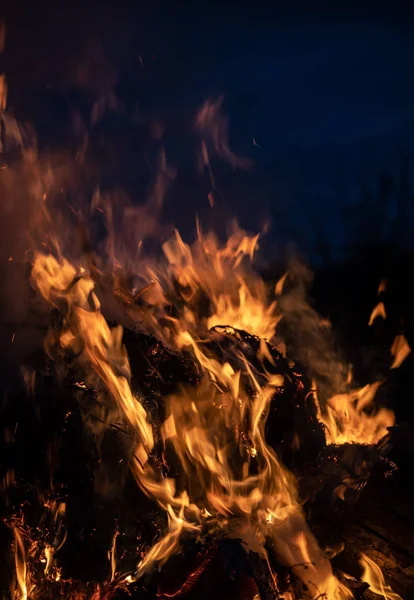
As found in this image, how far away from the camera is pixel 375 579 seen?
4199mm

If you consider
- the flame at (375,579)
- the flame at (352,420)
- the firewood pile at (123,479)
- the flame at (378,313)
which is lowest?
the flame at (378,313)

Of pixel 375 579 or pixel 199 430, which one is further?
pixel 199 430

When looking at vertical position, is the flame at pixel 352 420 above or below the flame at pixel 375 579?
below

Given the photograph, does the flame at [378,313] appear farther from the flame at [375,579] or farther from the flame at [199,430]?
the flame at [375,579]

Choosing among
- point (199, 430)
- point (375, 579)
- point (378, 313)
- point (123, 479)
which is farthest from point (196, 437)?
point (378, 313)

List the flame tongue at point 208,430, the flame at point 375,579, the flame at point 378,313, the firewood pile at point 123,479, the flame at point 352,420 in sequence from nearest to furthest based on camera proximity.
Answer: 1. the flame at point 375,579
2. the firewood pile at point 123,479
3. the flame tongue at point 208,430
4. the flame at point 352,420
5. the flame at point 378,313

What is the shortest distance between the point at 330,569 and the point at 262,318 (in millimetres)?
4126

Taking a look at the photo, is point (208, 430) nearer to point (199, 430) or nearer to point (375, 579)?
point (199, 430)

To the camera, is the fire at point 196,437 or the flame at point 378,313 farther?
the flame at point 378,313

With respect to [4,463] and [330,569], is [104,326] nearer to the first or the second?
[4,463]

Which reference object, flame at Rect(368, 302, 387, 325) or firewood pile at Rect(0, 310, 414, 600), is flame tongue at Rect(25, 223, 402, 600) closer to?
firewood pile at Rect(0, 310, 414, 600)

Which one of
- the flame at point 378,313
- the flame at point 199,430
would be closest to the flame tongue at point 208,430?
the flame at point 199,430

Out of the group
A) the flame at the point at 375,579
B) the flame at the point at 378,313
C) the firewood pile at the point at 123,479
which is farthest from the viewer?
the flame at the point at 378,313

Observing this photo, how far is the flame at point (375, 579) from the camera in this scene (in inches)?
159
